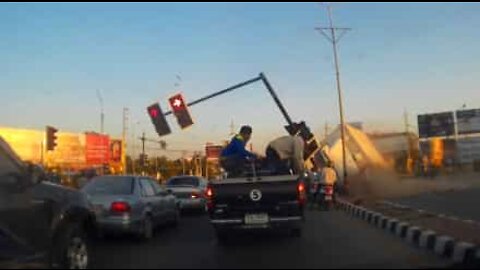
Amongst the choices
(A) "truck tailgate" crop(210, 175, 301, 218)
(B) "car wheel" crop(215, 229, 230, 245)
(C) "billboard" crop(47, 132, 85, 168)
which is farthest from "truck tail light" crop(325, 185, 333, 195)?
(C) "billboard" crop(47, 132, 85, 168)

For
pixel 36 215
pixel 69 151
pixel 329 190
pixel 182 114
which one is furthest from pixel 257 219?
pixel 69 151

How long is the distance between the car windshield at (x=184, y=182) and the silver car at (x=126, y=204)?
26.4 ft

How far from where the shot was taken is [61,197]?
32.7 ft

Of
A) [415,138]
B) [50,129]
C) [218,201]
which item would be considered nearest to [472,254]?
[218,201]

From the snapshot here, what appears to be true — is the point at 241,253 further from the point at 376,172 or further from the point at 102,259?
the point at 376,172

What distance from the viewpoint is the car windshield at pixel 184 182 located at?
24.4 m

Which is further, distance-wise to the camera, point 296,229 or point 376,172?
point 376,172

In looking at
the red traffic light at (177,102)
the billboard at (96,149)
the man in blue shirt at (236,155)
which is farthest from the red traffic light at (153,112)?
the billboard at (96,149)

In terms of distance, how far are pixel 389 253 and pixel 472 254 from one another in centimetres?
167

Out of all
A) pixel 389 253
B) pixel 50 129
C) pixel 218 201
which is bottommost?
pixel 389 253

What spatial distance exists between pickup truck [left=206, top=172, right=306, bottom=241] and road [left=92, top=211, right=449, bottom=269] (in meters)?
0.45

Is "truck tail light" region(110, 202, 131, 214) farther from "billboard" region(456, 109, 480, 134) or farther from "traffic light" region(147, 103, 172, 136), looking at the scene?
"billboard" region(456, 109, 480, 134)

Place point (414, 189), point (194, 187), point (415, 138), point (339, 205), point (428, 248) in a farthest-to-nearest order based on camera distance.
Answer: point (415, 138), point (414, 189), point (339, 205), point (194, 187), point (428, 248)

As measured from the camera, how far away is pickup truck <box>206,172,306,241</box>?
13.1 m
